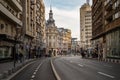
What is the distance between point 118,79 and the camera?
21.8 meters

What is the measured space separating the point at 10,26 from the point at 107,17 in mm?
32254

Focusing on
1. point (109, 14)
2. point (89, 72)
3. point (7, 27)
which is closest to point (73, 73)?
point (89, 72)

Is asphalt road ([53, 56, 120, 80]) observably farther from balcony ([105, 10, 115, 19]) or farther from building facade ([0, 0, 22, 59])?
balcony ([105, 10, 115, 19])

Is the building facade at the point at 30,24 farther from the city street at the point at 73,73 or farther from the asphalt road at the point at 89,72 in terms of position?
the city street at the point at 73,73

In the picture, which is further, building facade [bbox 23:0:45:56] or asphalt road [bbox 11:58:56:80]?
building facade [bbox 23:0:45:56]

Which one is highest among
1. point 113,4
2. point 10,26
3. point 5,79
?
point 113,4

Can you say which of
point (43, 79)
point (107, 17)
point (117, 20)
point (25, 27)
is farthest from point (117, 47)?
point (43, 79)

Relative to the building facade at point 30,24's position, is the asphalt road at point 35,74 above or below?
below

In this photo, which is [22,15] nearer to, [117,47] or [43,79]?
[117,47]

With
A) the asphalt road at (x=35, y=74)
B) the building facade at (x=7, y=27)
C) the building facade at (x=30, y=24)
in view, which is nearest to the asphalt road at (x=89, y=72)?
the asphalt road at (x=35, y=74)

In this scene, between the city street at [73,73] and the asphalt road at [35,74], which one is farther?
the asphalt road at [35,74]

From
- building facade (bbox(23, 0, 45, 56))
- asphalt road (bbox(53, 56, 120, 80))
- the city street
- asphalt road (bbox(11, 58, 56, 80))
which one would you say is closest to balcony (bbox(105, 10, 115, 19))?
building facade (bbox(23, 0, 45, 56))

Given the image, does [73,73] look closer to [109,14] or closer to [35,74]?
[35,74]

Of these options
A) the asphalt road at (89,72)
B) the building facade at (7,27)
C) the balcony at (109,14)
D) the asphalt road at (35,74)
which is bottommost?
the asphalt road at (35,74)
